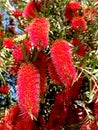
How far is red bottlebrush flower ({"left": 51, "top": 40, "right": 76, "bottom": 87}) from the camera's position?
4.58ft

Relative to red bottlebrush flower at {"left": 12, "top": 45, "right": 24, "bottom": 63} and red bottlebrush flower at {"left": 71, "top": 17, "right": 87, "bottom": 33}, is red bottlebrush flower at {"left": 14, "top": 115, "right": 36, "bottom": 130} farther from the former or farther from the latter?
red bottlebrush flower at {"left": 71, "top": 17, "right": 87, "bottom": 33}

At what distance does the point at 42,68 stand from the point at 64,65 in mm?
103

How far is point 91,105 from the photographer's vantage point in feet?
5.85

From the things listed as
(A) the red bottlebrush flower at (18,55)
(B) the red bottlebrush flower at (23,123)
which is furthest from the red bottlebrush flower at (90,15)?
(B) the red bottlebrush flower at (23,123)

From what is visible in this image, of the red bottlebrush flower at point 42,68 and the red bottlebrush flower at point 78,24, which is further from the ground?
the red bottlebrush flower at point 78,24

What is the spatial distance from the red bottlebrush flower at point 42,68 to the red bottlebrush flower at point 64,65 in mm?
43

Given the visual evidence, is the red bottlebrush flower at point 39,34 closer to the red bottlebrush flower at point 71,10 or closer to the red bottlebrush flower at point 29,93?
the red bottlebrush flower at point 29,93

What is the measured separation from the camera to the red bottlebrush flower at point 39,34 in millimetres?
1439

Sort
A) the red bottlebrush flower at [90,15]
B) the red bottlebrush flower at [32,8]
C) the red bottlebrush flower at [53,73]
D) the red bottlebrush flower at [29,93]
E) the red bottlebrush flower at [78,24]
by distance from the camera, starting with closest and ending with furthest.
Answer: the red bottlebrush flower at [29,93] < the red bottlebrush flower at [53,73] < the red bottlebrush flower at [32,8] < the red bottlebrush flower at [78,24] < the red bottlebrush flower at [90,15]

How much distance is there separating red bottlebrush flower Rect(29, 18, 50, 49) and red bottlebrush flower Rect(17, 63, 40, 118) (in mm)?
93

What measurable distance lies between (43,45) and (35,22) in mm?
148

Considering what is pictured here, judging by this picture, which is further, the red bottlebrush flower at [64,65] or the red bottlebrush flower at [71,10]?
the red bottlebrush flower at [71,10]

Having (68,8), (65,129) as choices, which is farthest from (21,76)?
(68,8)

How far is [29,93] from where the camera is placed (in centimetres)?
136
